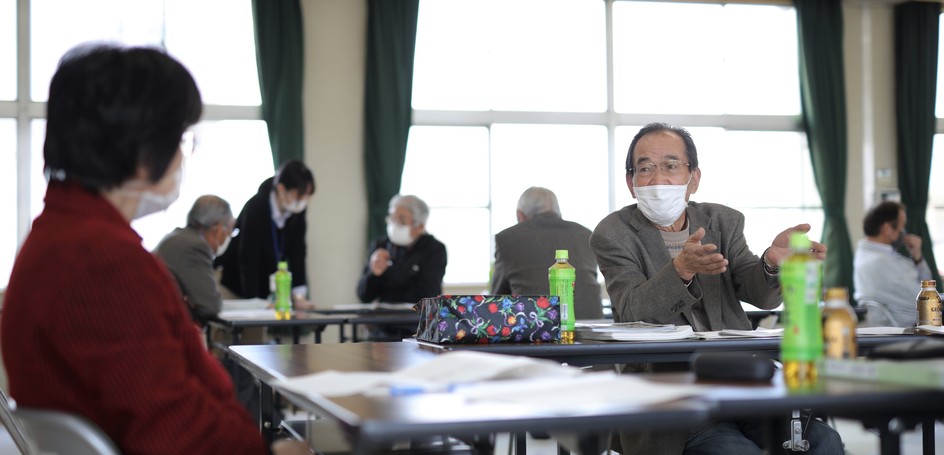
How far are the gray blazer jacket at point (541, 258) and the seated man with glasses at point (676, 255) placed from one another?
1686 millimetres

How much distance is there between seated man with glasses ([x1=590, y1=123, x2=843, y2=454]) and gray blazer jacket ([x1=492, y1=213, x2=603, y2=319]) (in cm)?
169

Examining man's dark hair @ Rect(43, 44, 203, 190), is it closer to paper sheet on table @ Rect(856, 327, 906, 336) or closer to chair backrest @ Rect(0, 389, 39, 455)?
chair backrest @ Rect(0, 389, 39, 455)

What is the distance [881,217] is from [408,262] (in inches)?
108

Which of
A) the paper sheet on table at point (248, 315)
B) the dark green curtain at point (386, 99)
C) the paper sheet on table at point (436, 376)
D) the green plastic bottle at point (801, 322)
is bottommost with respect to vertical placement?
the paper sheet on table at point (248, 315)

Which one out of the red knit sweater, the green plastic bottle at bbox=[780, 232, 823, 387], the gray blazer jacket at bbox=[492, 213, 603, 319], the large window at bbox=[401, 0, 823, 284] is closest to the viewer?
the red knit sweater

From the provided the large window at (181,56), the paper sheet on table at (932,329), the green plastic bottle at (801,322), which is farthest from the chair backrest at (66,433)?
the large window at (181,56)

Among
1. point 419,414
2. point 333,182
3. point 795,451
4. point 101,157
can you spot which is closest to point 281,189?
point 333,182

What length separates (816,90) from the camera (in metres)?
7.82

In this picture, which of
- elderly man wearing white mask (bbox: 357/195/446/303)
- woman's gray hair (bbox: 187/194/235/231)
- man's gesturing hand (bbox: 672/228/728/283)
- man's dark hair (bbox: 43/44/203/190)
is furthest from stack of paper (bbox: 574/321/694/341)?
elderly man wearing white mask (bbox: 357/195/446/303)

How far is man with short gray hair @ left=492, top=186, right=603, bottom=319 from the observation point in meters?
4.47

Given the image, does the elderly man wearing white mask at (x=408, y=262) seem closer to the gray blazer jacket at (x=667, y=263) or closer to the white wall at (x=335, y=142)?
the white wall at (x=335, y=142)

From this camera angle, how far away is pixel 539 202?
503 cm

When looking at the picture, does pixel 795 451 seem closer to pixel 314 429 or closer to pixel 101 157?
pixel 314 429

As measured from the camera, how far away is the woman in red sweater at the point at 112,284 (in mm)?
1204
